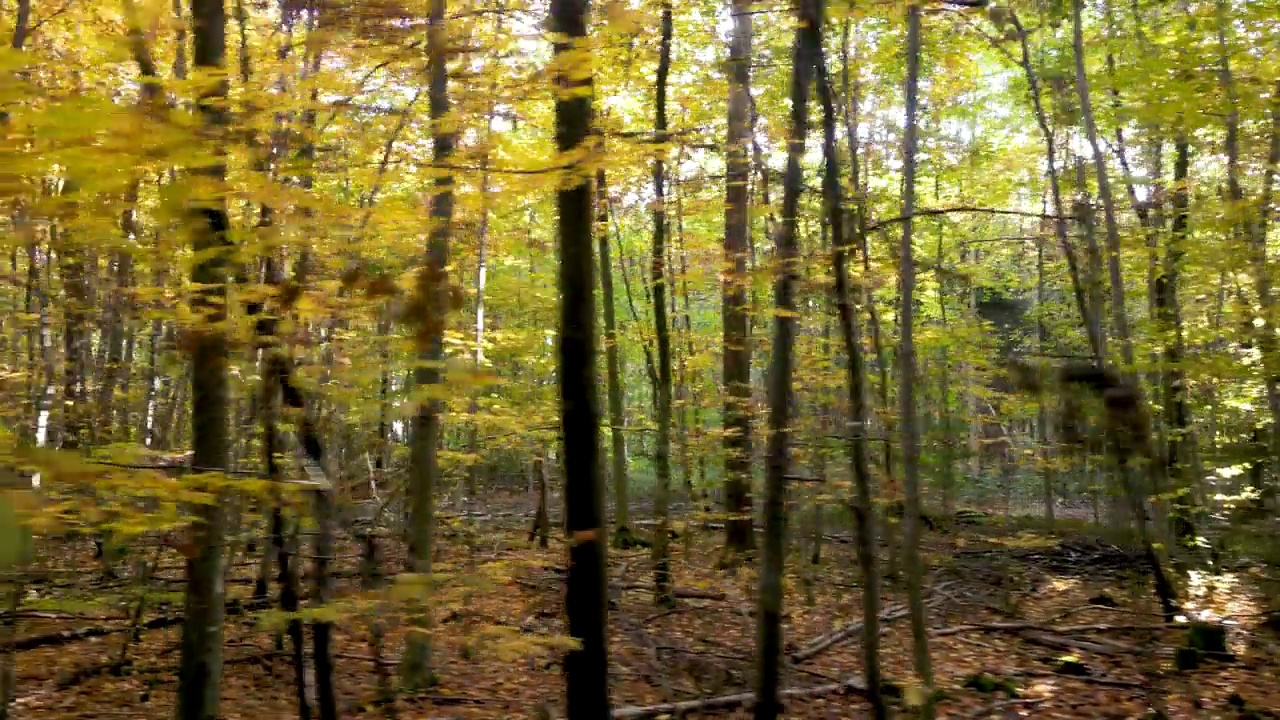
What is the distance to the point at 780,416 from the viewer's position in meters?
4.90

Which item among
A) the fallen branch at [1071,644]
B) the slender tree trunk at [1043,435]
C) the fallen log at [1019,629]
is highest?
the slender tree trunk at [1043,435]

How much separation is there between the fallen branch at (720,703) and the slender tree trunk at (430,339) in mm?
1788

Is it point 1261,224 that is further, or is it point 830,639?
point 1261,224

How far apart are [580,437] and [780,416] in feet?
5.13

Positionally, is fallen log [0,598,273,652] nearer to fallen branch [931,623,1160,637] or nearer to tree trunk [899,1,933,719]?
tree trunk [899,1,933,719]

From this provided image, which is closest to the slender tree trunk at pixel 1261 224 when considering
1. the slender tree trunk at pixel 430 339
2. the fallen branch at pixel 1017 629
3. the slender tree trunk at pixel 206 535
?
the fallen branch at pixel 1017 629

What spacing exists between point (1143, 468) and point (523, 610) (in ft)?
22.1

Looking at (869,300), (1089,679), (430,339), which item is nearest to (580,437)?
(430,339)

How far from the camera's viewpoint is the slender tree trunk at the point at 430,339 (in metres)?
2.99

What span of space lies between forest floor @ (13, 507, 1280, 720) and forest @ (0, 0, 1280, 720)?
62 millimetres

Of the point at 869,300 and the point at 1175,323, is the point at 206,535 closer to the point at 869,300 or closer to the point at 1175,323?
the point at 869,300

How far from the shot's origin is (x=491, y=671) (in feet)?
26.4

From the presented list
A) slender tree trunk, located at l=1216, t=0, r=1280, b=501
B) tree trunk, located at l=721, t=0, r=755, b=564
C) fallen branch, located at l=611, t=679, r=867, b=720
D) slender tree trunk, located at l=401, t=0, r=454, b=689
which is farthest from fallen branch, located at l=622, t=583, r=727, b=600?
slender tree trunk, located at l=1216, t=0, r=1280, b=501

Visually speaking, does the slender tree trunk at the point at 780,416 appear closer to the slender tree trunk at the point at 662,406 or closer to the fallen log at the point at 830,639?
the fallen log at the point at 830,639
